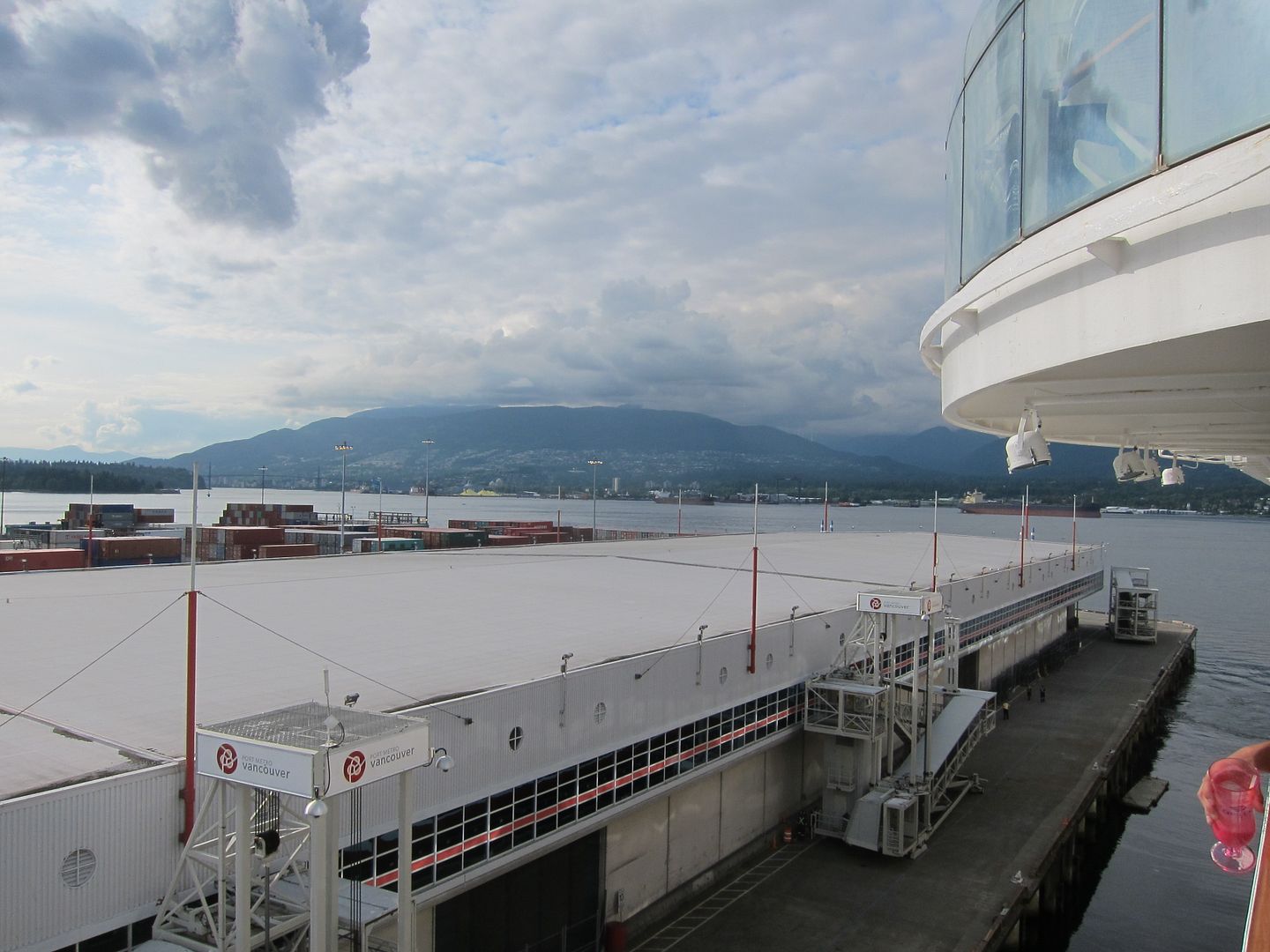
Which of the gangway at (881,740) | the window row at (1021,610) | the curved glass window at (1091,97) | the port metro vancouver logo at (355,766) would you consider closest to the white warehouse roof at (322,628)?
the gangway at (881,740)

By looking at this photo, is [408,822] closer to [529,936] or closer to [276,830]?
[276,830]

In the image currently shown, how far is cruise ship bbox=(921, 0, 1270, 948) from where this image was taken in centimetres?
365

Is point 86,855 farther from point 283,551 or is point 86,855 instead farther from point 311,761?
point 283,551

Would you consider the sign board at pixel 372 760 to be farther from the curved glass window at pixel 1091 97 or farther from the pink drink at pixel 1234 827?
the pink drink at pixel 1234 827

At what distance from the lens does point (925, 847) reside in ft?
66.8

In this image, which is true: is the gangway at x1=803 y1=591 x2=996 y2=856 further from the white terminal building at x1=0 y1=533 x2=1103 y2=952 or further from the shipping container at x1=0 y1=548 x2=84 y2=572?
the shipping container at x1=0 y1=548 x2=84 y2=572

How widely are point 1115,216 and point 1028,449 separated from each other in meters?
2.55

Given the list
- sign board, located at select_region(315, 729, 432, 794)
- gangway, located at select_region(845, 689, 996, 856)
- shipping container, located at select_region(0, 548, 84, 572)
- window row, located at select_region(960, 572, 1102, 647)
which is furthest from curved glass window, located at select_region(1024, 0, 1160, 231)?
shipping container, located at select_region(0, 548, 84, 572)

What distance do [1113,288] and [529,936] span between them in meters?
13.8

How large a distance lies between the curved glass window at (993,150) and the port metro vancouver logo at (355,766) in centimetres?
612

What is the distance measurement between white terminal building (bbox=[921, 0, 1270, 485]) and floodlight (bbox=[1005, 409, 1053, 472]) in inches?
0.7

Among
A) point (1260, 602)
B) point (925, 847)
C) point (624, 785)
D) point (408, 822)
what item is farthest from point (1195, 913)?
point (1260, 602)

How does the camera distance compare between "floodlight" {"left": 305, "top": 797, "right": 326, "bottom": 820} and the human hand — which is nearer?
the human hand

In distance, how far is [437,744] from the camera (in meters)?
11.9
